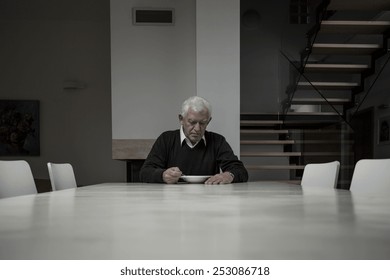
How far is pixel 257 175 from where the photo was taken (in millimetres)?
6031

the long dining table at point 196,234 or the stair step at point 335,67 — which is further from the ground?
the stair step at point 335,67

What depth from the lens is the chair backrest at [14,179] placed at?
5.33ft

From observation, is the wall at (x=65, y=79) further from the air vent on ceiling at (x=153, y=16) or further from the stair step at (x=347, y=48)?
the stair step at (x=347, y=48)

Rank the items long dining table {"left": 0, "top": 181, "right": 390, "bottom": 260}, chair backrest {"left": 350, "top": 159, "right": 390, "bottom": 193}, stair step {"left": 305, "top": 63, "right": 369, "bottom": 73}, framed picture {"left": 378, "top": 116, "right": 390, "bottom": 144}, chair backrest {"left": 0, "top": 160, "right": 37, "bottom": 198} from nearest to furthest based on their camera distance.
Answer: long dining table {"left": 0, "top": 181, "right": 390, "bottom": 260}, chair backrest {"left": 350, "top": 159, "right": 390, "bottom": 193}, chair backrest {"left": 0, "top": 160, "right": 37, "bottom": 198}, stair step {"left": 305, "top": 63, "right": 369, "bottom": 73}, framed picture {"left": 378, "top": 116, "right": 390, "bottom": 144}

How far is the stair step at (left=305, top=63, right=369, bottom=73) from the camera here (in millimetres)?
5052

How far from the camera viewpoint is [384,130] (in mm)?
5305

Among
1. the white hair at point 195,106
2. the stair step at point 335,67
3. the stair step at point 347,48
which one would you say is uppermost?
the stair step at point 347,48

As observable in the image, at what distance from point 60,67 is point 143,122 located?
294 cm

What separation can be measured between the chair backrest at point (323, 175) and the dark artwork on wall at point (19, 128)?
502cm

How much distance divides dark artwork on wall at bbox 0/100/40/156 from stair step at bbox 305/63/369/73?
4.16 meters

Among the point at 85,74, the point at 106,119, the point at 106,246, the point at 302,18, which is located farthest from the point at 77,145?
the point at 106,246

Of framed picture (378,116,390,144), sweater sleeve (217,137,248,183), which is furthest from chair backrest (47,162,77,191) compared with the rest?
framed picture (378,116,390,144)

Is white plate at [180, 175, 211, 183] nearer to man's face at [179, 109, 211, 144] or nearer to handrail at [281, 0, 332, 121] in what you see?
man's face at [179, 109, 211, 144]

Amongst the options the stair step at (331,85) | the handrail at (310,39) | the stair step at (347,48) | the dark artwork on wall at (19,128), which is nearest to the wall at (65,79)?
the dark artwork on wall at (19,128)
